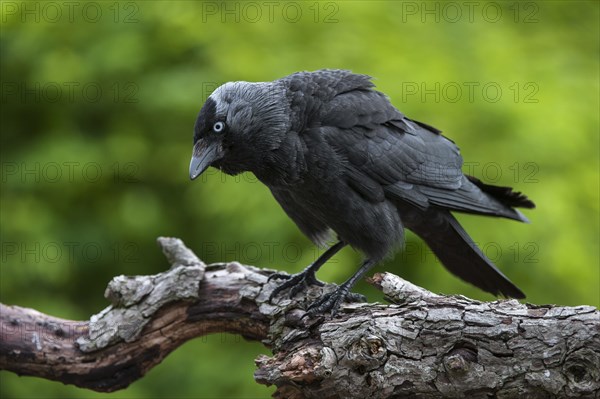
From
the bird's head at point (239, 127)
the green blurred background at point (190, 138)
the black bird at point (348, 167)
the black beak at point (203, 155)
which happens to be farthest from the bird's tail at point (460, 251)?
the black beak at point (203, 155)

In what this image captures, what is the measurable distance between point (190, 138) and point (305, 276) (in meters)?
2.24

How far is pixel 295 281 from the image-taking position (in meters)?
5.17

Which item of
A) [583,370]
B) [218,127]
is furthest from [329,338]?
[218,127]

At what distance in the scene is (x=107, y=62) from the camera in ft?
23.7

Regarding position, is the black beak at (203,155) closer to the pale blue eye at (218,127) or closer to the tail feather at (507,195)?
the pale blue eye at (218,127)

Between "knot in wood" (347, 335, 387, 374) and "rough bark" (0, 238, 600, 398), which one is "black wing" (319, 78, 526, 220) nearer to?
"rough bark" (0, 238, 600, 398)

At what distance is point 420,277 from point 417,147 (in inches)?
45.1

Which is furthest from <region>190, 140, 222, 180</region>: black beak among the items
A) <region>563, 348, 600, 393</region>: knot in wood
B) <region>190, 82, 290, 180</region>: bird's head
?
<region>563, 348, 600, 393</region>: knot in wood

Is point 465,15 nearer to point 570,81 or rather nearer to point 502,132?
point 570,81

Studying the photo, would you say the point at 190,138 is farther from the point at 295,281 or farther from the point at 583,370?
the point at 583,370

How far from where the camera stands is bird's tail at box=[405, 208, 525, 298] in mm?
5527

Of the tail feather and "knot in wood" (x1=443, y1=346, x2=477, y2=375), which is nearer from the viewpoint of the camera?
"knot in wood" (x1=443, y1=346, x2=477, y2=375)

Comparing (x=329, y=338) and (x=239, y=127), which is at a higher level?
(x=239, y=127)

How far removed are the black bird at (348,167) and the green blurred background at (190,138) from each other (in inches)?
23.6
